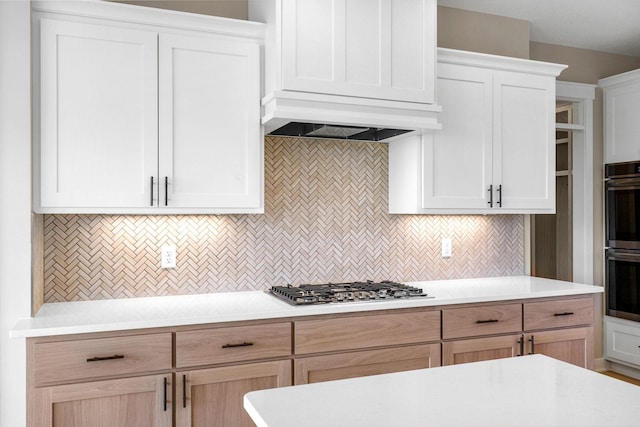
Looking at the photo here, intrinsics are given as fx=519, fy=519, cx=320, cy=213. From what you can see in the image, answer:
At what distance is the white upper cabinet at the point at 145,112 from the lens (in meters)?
2.35

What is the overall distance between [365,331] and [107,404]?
47.3 inches

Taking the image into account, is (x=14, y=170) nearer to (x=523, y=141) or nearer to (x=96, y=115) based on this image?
(x=96, y=115)

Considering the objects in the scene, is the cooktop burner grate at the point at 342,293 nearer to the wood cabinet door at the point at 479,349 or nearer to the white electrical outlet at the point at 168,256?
the wood cabinet door at the point at 479,349

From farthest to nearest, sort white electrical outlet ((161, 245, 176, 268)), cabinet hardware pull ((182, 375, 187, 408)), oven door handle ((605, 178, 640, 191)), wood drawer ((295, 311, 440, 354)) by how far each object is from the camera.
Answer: oven door handle ((605, 178, 640, 191)), white electrical outlet ((161, 245, 176, 268)), wood drawer ((295, 311, 440, 354)), cabinet hardware pull ((182, 375, 187, 408))

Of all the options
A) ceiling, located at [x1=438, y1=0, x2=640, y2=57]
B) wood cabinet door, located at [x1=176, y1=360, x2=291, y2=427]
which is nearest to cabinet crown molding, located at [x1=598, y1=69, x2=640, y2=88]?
ceiling, located at [x1=438, y1=0, x2=640, y2=57]

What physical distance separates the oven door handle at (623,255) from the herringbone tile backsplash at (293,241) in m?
1.09

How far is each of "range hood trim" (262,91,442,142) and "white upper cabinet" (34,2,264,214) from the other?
18 centimetres

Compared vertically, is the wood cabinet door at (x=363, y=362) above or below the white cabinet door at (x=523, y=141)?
below

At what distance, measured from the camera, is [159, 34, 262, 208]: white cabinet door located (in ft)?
8.27

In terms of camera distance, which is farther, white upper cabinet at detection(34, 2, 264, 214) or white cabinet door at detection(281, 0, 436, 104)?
white cabinet door at detection(281, 0, 436, 104)

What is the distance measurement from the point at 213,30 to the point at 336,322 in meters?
1.57

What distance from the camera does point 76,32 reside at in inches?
93.4

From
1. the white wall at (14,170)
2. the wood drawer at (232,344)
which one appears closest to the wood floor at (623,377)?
the wood drawer at (232,344)

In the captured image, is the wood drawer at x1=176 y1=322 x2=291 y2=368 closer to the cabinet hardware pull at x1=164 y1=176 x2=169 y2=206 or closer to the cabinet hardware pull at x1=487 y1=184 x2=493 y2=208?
the cabinet hardware pull at x1=164 y1=176 x2=169 y2=206
